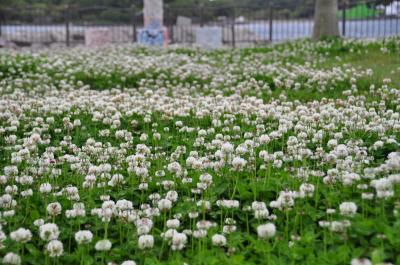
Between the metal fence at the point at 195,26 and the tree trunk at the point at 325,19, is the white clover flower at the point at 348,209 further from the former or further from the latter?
the metal fence at the point at 195,26

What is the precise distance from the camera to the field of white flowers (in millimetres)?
3520

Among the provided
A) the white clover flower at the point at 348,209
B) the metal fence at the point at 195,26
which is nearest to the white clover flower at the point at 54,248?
the white clover flower at the point at 348,209

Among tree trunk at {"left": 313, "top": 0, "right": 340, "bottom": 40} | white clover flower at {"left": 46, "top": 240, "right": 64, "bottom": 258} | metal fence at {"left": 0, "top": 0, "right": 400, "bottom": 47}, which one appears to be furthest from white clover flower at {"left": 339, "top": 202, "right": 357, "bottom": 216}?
metal fence at {"left": 0, "top": 0, "right": 400, "bottom": 47}

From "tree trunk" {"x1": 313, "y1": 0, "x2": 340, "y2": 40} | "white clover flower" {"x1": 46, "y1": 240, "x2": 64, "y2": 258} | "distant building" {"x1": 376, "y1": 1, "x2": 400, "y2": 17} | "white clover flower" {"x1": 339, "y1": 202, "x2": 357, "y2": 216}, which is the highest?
"distant building" {"x1": 376, "y1": 1, "x2": 400, "y2": 17}

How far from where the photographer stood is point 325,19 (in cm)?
1725

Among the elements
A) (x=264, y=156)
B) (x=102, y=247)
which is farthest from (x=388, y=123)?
(x=102, y=247)

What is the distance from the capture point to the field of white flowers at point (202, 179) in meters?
3.52

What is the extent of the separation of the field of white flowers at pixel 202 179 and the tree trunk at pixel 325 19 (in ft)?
25.7

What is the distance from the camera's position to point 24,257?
11.8ft

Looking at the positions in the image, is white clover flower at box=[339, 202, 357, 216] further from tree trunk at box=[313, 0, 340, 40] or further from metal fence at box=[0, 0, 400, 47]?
metal fence at box=[0, 0, 400, 47]

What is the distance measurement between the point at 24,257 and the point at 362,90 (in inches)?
280

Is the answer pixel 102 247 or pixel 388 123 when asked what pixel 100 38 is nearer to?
pixel 388 123

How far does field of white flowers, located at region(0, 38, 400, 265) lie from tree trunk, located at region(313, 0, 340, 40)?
309 inches

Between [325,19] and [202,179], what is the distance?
45.9ft
